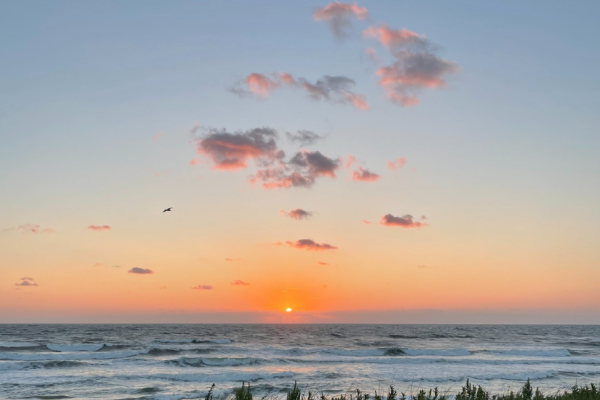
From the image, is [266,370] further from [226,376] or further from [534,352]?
[534,352]

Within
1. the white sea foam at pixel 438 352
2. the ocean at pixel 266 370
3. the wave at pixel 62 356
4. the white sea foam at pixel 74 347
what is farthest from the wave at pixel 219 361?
the white sea foam at pixel 74 347

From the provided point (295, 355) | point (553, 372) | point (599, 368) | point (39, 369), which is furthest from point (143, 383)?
point (599, 368)

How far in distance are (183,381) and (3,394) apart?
11101 mm

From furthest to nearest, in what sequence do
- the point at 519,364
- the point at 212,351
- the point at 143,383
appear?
1. the point at 212,351
2. the point at 519,364
3. the point at 143,383

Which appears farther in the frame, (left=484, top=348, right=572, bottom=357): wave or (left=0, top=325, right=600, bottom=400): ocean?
(left=484, top=348, right=572, bottom=357): wave

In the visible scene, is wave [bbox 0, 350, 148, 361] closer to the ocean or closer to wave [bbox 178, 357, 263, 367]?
the ocean

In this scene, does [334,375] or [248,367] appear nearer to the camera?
[334,375]

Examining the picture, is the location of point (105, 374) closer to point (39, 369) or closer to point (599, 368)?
point (39, 369)

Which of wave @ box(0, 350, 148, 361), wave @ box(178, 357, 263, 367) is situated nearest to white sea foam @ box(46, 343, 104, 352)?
wave @ box(0, 350, 148, 361)

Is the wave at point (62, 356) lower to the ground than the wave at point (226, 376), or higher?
lower

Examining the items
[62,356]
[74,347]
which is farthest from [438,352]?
[74,347]

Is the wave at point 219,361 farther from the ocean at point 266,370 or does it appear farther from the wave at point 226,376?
the wave at point 226,376

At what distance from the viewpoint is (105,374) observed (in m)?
38.3

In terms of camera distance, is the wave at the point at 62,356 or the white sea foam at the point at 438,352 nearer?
the wave at the point at 62,356
